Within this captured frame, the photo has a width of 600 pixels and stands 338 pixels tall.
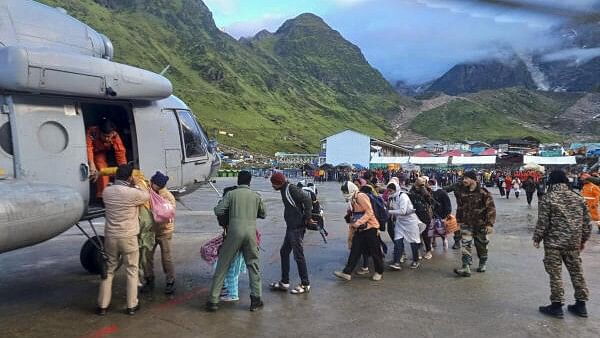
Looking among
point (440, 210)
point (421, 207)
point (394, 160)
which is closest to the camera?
point (421, 207)

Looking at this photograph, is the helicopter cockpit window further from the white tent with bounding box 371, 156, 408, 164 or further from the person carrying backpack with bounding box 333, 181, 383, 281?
the white tent with bounding box 371, 156, 408, 164

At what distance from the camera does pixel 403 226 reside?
8.80 metres

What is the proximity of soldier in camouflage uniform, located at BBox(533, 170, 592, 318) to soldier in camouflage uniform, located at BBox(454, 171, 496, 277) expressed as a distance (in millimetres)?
1782

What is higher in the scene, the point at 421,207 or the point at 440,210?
the point at 421,207

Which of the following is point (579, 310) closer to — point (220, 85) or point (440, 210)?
point (440, 210)

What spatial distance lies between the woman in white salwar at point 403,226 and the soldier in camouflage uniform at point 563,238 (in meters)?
2.69

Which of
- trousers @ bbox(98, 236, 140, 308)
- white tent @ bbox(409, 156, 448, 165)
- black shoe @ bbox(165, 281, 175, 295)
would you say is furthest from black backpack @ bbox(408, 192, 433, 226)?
white tent @ bbox(409, 156, 448, 165)

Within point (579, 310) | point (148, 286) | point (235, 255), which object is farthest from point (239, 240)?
point (579, 310)

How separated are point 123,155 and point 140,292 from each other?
2.08m

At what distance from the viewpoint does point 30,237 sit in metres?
5.36

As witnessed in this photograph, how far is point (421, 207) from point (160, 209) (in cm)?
529

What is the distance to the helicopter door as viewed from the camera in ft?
20.1

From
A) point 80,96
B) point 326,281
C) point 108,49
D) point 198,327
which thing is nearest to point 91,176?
point 80,96

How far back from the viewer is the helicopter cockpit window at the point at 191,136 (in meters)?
8.46
